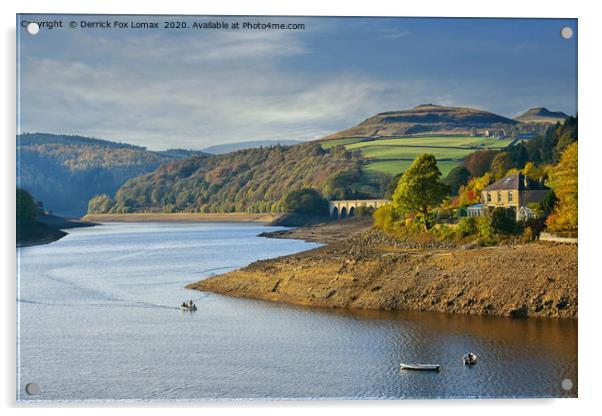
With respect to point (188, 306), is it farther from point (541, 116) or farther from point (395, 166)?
point (541, 116)

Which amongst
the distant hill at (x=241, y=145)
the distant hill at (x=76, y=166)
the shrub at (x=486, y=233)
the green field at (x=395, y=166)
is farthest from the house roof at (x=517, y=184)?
the distant hill at (x=76, y=166)

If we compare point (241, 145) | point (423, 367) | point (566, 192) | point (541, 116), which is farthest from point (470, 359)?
point (241, 145)

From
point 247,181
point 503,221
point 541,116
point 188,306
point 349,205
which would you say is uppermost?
point 541,116

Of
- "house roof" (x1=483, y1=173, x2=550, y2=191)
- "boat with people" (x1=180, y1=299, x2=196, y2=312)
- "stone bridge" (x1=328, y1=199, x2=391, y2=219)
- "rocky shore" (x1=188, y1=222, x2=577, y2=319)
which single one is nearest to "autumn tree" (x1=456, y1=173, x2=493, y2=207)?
"house roof" (x1=483, y1=173, x2=550, y2=191)

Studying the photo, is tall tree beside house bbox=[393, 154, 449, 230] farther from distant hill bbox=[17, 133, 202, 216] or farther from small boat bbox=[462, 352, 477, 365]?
small boat bbox=[462, 352, 477, 365]

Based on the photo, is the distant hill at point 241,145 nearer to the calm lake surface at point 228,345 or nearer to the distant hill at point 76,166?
the distant hill at point 76,166
